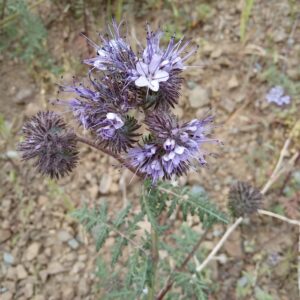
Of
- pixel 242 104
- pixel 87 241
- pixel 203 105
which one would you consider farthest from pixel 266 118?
pixel 87 241

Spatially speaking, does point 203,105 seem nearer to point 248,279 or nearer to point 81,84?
point 248,279

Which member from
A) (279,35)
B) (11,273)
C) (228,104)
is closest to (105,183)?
(11,273)

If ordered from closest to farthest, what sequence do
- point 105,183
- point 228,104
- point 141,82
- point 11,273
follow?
point 141,82, point 11,273, point 105,183, point 228,104

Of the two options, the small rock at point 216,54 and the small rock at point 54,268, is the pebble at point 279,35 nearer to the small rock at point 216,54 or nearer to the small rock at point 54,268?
the small rock at point 216,54

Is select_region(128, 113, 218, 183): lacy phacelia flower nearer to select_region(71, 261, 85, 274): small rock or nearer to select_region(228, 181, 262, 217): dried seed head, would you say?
select_region(228, 181, 262, 217): dried seed head

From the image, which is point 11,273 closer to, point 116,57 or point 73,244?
point 73,244

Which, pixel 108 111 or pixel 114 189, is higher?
pixel 108 111

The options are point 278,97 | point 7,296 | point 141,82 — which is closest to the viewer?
point 141,82
